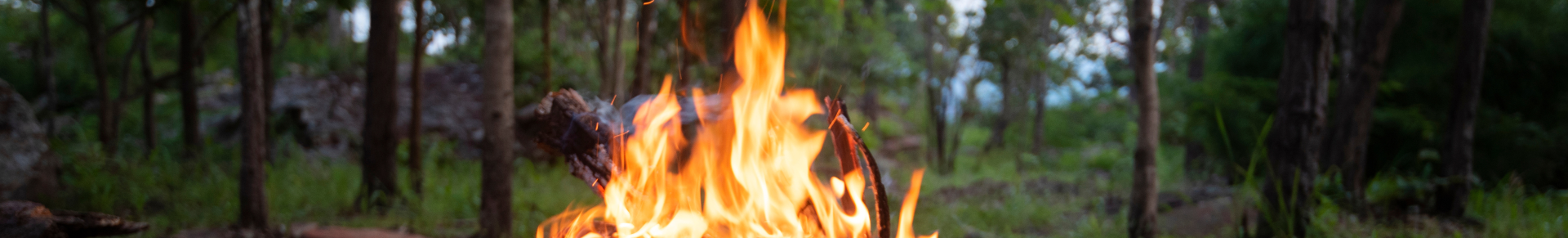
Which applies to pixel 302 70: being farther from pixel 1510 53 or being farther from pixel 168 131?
pixel 1510 53

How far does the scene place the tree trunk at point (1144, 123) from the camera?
4.64 metres

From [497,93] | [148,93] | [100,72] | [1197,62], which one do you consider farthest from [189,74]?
[1197,62]

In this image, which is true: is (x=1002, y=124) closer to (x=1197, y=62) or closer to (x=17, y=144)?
(x=1197, y=62)

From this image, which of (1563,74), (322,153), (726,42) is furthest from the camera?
(322,153)

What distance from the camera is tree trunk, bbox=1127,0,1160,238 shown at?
4.64 meters

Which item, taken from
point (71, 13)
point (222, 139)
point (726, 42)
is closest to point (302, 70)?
point (222, 139)

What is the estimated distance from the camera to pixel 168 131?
10.8 meters

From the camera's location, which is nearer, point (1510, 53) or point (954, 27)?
point (1510, 53)

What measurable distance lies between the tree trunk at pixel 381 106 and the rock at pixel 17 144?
220 cm

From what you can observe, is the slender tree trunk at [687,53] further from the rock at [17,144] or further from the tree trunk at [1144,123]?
the rock at [17,144]

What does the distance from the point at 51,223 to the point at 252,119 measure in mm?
2767

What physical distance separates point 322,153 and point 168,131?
332cm

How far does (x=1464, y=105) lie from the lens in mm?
5457

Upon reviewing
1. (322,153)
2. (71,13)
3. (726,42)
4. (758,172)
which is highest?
(71,13)
